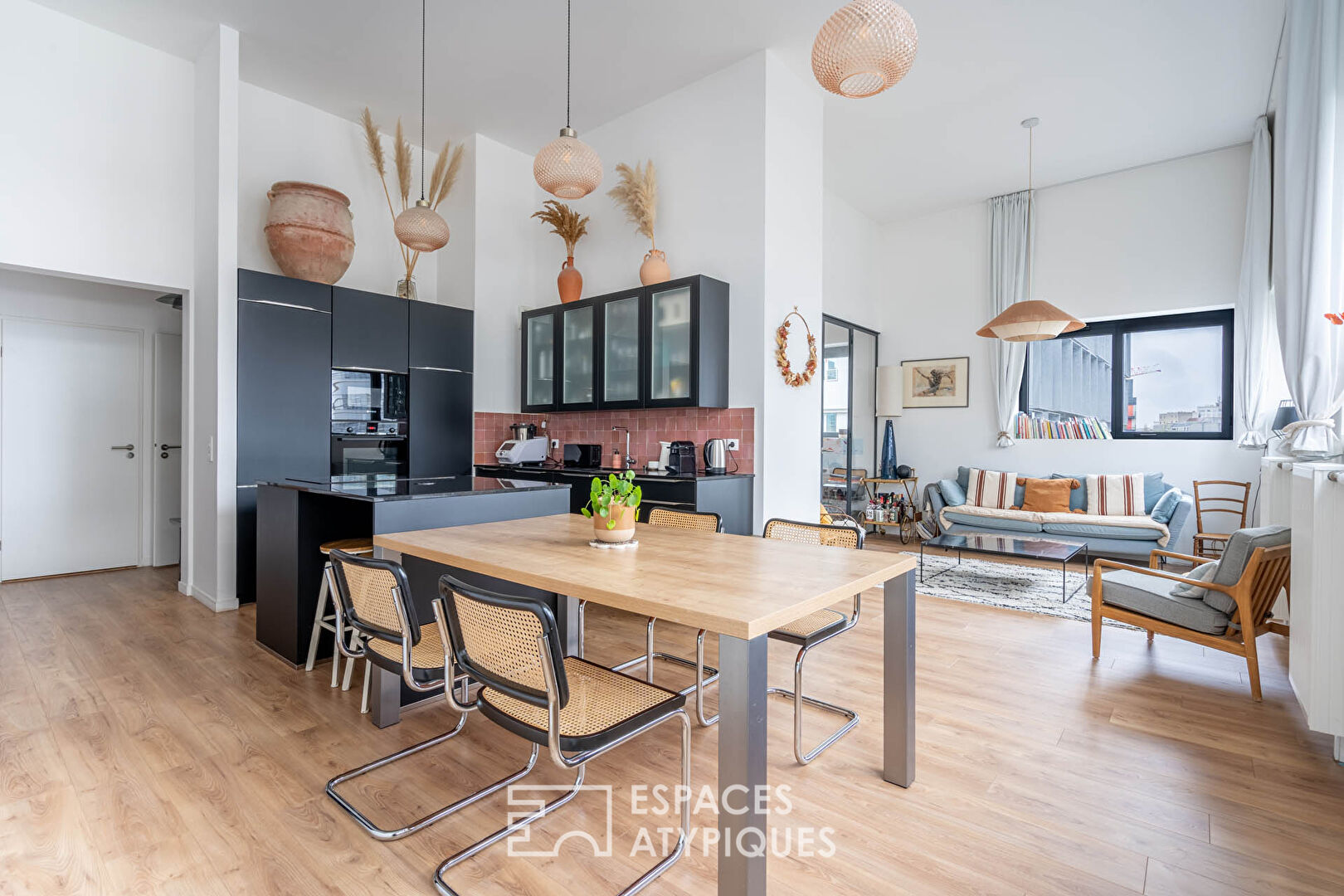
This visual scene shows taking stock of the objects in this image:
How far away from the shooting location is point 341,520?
10.6ft

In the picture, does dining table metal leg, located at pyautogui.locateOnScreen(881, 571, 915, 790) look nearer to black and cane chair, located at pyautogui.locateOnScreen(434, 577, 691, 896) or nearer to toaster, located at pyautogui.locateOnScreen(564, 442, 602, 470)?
black and cane chair, located at pyautogui.locateOnScreen(434, 577, 691, 896)

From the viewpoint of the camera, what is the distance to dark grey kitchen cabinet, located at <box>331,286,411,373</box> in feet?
15.2

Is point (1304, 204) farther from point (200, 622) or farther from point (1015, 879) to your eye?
point (200, 622)

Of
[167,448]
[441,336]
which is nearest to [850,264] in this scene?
[441,336]

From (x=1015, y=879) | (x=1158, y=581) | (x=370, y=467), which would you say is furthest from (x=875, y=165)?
(x=1015, y=879)

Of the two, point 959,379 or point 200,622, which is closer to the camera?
point 200,622

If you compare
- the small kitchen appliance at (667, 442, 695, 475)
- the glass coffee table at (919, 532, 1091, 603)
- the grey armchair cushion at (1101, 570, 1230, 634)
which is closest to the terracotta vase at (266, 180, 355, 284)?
the small kitchen appliance at (667, 442, 695, 475)

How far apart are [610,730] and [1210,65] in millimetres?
5775

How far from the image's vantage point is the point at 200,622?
381 centimetres

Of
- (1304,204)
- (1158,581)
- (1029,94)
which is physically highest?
(1029,94)

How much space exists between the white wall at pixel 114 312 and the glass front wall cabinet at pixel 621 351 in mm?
3661

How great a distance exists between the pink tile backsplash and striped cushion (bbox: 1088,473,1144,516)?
376 cm

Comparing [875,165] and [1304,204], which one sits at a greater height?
[875,165]

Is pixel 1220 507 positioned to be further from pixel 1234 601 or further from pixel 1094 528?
pixel 1234 601
